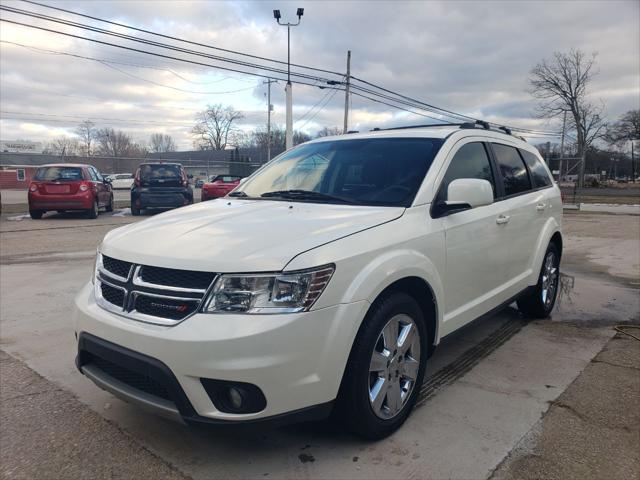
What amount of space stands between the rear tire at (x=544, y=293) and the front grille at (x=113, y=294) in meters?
3.86

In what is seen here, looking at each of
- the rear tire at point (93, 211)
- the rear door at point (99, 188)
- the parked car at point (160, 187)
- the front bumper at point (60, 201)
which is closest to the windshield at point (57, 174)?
the front bumper at point (60, 201)

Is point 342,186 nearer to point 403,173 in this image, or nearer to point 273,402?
point 403,173

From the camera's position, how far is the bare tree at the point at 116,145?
79625 millimetres

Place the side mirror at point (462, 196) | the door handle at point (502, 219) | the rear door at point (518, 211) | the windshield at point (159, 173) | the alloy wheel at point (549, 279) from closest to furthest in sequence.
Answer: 1. the side mirror at point (462, 196)
2. the door handle at point (502, 219)
3. the rear door at point (518, 211)
4. the alloy wheel at point (549, 279)
5. the windshield at point (159, 173)

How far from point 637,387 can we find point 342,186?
2571 mm

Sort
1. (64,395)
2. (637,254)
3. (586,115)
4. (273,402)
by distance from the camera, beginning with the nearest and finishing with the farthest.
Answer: (273,402), (64,395), (637,254), (586,115)

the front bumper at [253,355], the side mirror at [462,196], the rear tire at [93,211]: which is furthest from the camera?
the rear tire at [93,211]

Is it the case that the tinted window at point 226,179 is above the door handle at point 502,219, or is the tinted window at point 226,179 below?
below

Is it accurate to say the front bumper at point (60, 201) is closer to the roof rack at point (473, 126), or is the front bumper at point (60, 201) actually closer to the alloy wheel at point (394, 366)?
the roof rack at point (473, 126)

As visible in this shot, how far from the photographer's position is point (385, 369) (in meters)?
2.82

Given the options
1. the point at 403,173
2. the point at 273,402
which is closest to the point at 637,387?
the point at 403,173

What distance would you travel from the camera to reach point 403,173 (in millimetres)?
3514

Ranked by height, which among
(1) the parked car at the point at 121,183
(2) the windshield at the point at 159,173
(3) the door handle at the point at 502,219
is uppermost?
(2) the windshield at the point at 159,173

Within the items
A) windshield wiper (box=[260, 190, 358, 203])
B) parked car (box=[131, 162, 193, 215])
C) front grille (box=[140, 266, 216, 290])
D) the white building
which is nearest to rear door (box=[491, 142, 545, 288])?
windshield wiper (box=[260, 190, 358, 203])
